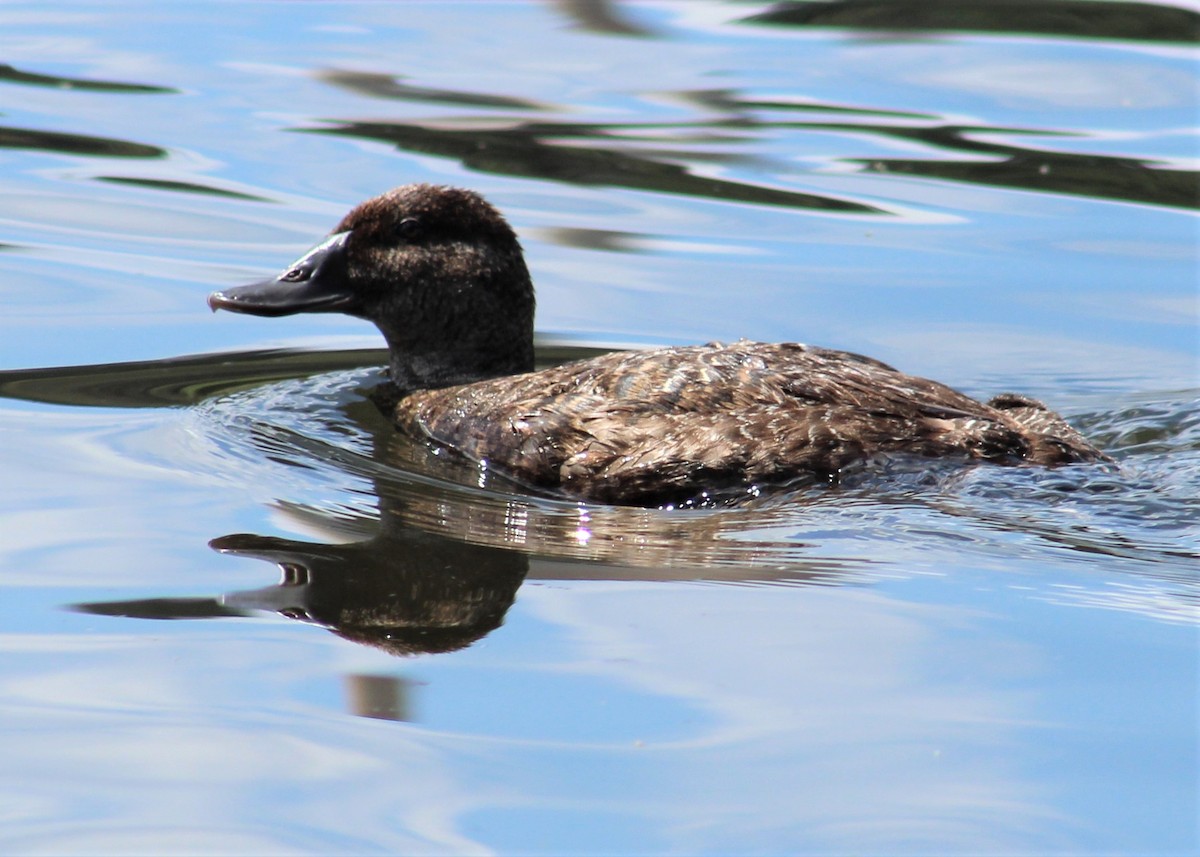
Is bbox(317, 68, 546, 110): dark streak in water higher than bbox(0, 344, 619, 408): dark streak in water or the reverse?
higher

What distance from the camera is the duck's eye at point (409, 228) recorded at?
8211mm

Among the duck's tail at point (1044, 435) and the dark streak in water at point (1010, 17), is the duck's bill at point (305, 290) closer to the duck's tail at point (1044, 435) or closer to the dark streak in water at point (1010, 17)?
the duck's tail at point (1044, 435)

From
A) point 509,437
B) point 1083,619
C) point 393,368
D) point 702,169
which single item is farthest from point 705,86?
point 1083,619

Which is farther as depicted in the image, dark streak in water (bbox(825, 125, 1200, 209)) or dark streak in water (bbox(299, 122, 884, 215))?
dark streak in water (bbox(299, 122, 884, 215))


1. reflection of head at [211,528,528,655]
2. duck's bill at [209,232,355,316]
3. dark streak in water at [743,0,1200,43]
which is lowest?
reflection of head at [211,528,528,655]

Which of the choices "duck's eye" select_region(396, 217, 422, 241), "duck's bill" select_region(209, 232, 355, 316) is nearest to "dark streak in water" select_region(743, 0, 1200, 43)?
"duck's eye" select_region(396, 217, 422, 241)

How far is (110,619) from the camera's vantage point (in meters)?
5.47

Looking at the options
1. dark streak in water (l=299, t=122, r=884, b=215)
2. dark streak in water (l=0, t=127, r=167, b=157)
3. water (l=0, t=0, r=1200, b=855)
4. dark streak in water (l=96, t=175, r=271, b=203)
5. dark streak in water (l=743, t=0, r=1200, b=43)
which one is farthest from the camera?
dark streak in water (l=743, t=0, r=1200, b=43)

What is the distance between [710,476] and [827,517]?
0.52 m

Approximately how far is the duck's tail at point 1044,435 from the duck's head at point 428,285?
7.52ft

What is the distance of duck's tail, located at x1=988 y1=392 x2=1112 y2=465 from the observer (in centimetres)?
668

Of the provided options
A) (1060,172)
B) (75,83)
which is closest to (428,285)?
(1060,172)

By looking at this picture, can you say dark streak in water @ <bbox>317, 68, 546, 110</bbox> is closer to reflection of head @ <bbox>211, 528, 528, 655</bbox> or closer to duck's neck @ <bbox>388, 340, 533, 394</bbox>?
duck's neck @ <bbox>388, 340, 533, 394</bbox>

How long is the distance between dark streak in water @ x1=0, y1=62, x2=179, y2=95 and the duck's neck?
678cm
